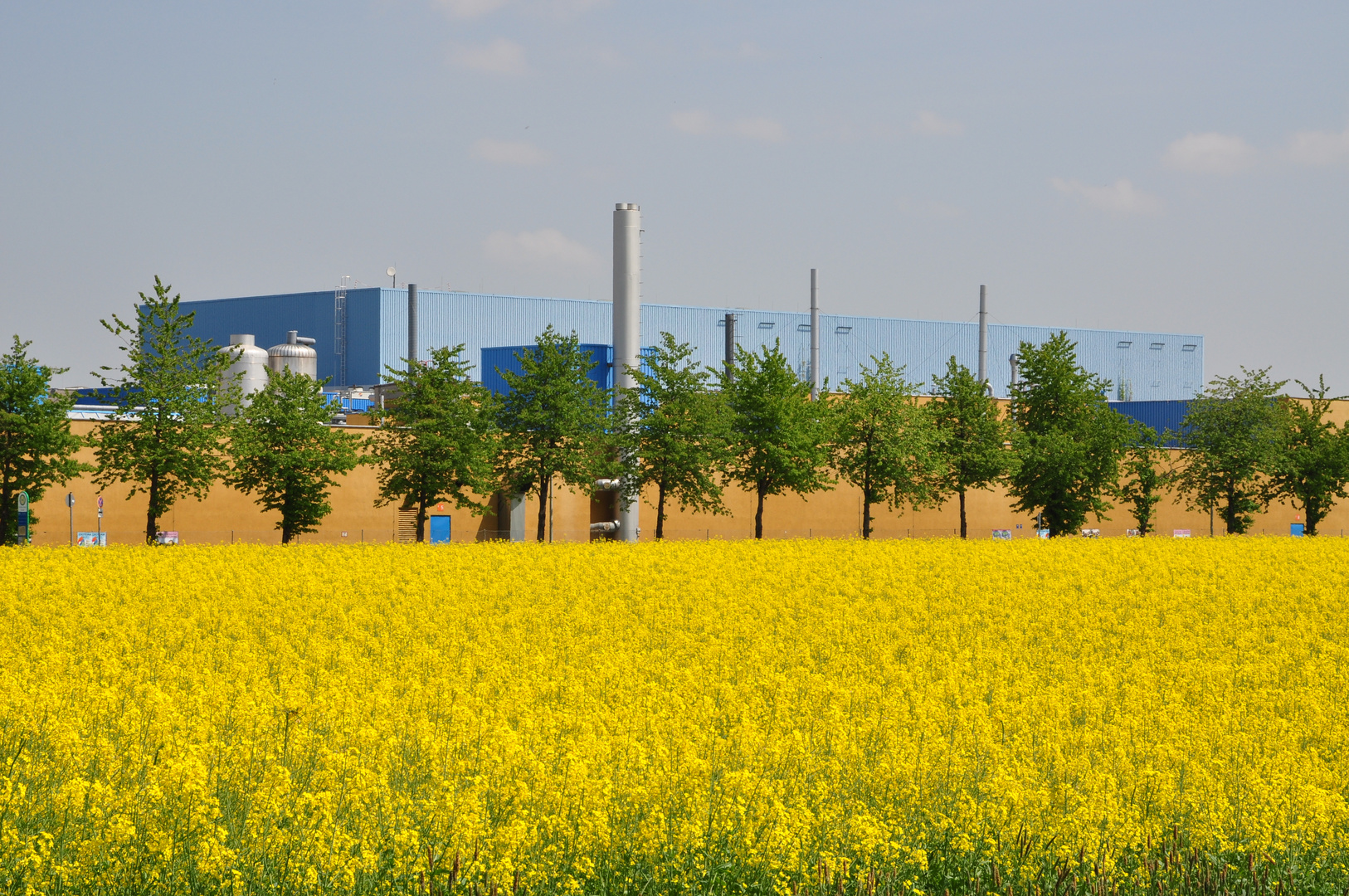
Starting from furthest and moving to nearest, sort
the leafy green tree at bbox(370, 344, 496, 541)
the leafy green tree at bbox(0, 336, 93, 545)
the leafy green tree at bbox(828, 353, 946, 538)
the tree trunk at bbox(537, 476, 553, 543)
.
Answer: the leafy green tree at bbox(828, 353, 946, 538) → the tree trunk at bbox(537, 476, 553, 543) → the leafy green tree at bbox(370, 344, 496, 541) → the leafy green tree at bbox(0, 336, 93, 545)

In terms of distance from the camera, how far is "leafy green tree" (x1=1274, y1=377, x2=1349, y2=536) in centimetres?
5488

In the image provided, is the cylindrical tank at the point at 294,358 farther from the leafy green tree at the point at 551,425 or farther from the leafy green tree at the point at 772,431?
the leafy green tree at the point at 772,431

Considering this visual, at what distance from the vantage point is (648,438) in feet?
143

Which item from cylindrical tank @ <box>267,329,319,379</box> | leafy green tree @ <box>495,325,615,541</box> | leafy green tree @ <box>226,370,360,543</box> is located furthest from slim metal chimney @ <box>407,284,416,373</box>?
leafy green tree @ <box>226,370,360,543</box>

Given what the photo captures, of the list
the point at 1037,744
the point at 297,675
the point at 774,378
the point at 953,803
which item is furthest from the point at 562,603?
the point at 774,378

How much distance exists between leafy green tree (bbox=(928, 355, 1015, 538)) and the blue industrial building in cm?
2749

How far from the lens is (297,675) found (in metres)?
12.8

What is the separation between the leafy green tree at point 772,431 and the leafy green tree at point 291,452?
13139mm

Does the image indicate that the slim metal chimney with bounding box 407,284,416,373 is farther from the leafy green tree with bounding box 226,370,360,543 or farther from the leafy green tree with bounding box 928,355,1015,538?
Result: the leafy green tree with bounding box 226,370,360,543

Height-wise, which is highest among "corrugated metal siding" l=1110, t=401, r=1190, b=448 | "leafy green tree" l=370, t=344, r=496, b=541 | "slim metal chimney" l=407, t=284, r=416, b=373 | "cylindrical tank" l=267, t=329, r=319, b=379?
"slim metal chimney" l=407, t=284, r=416, b=373

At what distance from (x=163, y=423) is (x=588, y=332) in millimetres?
A: 56782

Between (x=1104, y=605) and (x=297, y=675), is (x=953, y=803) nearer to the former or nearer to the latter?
(x=297, y=675)

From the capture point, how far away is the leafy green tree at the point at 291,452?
37594mm

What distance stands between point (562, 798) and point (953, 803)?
8.90 ft
